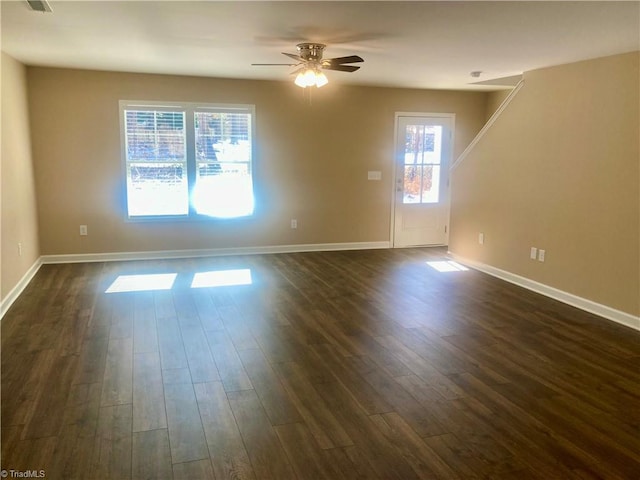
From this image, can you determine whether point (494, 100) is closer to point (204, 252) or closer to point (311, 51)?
point (311, 51)

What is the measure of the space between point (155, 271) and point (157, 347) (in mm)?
2369

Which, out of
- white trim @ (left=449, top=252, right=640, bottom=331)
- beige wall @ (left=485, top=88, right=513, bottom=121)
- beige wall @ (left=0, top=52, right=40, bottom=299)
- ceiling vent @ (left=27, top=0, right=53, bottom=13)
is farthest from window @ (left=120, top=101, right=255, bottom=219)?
beige wall @ (left=485, top=88, right=513, bottom=121)

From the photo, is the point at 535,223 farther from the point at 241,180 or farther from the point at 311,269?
the point at 241,180

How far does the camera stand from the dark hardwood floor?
2227 mm

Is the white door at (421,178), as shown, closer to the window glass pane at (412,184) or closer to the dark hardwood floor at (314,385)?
the window glass pane at (412,184)

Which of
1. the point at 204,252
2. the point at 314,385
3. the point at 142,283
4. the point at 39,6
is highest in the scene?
the point at 39,6

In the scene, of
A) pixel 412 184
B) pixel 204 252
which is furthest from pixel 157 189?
pixel 412 184

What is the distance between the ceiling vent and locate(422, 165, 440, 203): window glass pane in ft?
17.7

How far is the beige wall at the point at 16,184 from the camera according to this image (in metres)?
4.43

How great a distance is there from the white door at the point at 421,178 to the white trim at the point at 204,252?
1.70ft

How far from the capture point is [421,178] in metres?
7.32

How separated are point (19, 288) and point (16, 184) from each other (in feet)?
3.52

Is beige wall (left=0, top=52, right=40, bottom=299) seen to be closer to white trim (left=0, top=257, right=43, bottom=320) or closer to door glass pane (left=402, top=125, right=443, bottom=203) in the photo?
white trim (left=0, top=257, right=43, bottom=320)

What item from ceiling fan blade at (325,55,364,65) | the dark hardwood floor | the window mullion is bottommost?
the dark hardwood floor
